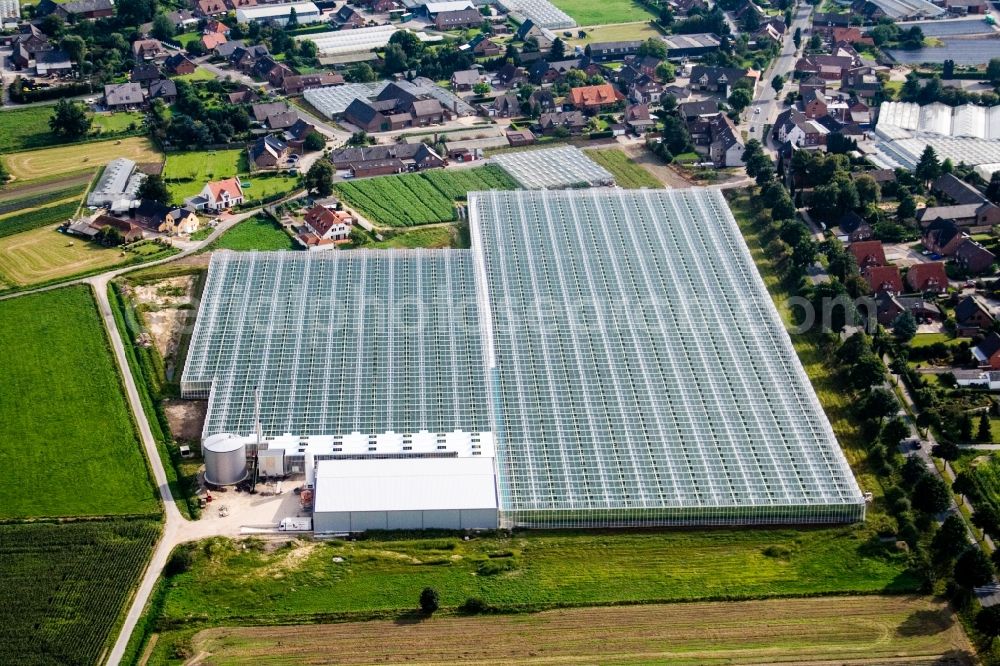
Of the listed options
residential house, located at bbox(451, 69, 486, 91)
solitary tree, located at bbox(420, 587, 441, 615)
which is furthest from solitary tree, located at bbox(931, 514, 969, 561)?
residential house, located at bbox(451, 69, 486, 91)

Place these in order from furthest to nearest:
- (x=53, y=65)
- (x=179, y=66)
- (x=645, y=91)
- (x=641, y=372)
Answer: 1. (x=179, y=66)
2. (x=53, y=65)
3. (x=645, y=91)
4. (x=641, y=372)

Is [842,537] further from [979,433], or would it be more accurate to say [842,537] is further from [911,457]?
[979,433]

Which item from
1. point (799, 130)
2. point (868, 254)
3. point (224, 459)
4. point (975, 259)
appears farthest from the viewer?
point (799, 130)

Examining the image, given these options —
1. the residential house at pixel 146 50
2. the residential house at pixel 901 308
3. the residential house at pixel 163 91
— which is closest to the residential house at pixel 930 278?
the residential house at pixel 901 308

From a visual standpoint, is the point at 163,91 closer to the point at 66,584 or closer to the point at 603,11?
the point at 603,11

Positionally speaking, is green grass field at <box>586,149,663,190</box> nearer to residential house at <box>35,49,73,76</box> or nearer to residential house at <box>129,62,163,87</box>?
residential house at <box>129,62,163,87</box>

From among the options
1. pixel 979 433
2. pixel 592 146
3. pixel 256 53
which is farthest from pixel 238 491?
pixel 256 53

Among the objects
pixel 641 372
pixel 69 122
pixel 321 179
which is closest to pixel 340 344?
pixel 641 372
